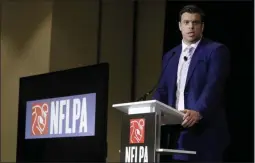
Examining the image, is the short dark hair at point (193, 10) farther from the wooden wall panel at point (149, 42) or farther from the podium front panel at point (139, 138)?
the podium front panel at point (139, 138)

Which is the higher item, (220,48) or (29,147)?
(220,48)

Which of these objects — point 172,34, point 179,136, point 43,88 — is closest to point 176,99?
point 179,136

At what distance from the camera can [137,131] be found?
1.90 meters

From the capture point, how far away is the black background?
8.17 ft

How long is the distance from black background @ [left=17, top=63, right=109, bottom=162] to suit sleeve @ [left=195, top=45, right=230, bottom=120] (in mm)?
513

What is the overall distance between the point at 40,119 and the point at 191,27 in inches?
43.5

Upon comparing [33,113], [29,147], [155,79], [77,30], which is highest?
[77,30]

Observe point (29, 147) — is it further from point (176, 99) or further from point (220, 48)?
point (220, 48)

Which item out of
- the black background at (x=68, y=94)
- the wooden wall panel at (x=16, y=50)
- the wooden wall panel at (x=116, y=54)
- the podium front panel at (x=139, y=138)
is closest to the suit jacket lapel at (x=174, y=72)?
the black background at (x=68, y=94)

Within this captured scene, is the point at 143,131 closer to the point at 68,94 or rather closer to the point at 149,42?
the point at 68,94

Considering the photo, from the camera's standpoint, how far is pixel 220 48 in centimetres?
246

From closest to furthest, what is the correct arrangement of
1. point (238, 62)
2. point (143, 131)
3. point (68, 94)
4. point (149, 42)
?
point (143, 131) < point (238, 62) < point (68, 94) < point (149, 42)

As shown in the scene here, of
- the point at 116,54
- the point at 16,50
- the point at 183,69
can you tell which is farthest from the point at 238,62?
the point at 16,50

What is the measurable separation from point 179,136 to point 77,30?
1400mm
